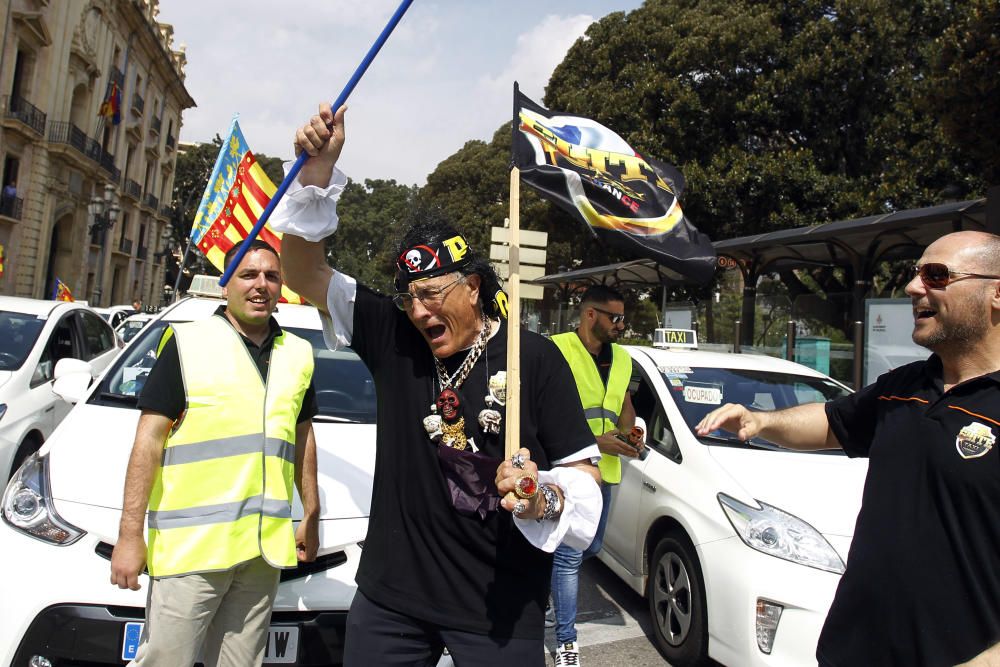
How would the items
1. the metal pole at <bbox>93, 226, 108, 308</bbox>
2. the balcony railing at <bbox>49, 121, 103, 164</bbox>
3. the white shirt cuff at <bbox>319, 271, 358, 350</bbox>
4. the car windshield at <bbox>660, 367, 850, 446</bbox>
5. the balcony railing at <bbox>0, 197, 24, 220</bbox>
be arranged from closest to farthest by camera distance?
the white shirt cuff at <bbox>319, 271, 358, 350</bbox>, the car windshield at <bbox>660, 367, 850, 446</bbox>, the metal pole at <bbox>93, 226, 108, 308</bbox>, the balcony railing at <bbox>0, 197, 24, 220</bbox>, the balcony railing at <bbox>49, 121, 103, 164</bbox>

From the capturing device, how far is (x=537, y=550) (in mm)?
2020

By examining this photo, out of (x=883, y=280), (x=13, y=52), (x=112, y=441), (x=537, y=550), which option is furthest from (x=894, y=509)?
(x=13, y=52)

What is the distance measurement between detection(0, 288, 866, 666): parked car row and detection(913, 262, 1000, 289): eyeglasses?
5.49 ft

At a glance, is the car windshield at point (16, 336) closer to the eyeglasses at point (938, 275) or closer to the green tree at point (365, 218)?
the eyeglasses at point (938, 275)

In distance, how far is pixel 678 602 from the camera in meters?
3.88

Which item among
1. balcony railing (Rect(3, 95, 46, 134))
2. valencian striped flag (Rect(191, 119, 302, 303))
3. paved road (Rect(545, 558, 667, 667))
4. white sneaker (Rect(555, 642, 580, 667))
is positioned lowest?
paved road (Rect(545, 558, 667, 667))

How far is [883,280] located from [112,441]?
16.9m

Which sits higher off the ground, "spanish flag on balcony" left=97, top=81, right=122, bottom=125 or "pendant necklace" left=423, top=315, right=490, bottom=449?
"spanish flag on balcony" left=97, top=81, right=122, bottom=125

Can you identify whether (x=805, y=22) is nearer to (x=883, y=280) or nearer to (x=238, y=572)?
(x=883, y=280)

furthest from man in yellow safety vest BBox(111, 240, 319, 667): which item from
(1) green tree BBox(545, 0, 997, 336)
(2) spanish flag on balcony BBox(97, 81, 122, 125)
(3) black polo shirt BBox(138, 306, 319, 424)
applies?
(2) spanish flag on balcony BBox(97, 81, 122, 125)

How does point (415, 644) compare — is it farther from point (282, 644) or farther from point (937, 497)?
point (937, 497)

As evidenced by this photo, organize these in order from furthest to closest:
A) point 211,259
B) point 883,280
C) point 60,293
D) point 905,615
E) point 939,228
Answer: point 883,280, point 60,293, point 939,228, point 211,259, point 905,615

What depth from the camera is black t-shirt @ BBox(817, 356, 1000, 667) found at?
5.96 ft

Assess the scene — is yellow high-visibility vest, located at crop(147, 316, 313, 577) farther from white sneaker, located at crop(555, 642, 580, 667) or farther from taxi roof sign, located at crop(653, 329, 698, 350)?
taxi roof sign, located at crop(653, 329, 698, 350)
